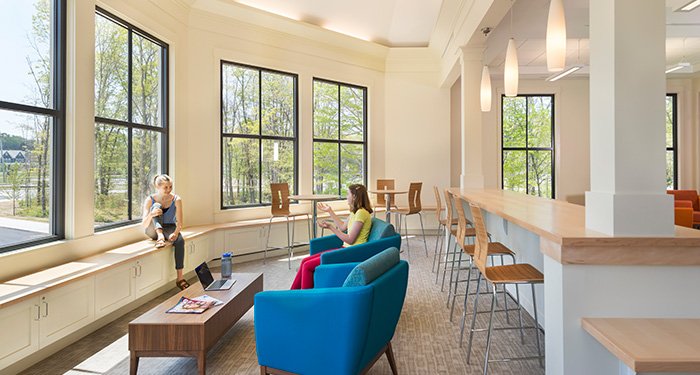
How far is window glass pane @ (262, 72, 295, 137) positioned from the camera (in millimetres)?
7133

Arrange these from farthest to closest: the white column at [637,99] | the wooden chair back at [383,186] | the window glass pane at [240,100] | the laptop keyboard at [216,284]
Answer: the wooden chair back at [383,186] → the window glass pane at [240,100] → the laptop keyboard at [216,284] → the white column at [637,99]

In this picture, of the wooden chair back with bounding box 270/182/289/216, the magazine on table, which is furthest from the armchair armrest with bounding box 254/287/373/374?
the wooden chair back with bounding box 270/182/289/216

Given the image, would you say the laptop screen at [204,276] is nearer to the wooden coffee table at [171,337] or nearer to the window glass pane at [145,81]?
Result: the wooden coffee table at [171,337]

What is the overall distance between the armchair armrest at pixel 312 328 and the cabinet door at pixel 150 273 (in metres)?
2.50

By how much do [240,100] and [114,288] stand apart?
152 inches

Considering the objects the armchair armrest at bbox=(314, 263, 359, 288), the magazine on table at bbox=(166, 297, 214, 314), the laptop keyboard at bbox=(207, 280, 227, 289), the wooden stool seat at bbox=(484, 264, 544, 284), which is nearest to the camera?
the wooden stool seat at bbox=(484, 264, 544, 284)

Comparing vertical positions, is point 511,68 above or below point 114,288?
above

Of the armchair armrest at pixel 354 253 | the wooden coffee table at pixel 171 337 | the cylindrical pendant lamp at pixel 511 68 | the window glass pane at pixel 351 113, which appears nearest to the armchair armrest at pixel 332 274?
the armchair armrest at pixel 354 253

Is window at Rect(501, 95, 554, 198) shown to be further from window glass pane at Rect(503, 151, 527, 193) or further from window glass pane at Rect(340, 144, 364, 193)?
window glass pane at Rect(340, 144, 364, 193)

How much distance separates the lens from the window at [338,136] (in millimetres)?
8039

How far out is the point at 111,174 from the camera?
4.60 m

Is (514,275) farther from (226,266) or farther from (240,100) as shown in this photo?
(240,100)

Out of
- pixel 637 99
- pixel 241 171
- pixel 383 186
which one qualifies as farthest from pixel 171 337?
pixel 383 186

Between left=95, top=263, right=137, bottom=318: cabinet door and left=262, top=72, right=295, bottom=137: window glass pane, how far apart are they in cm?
367
